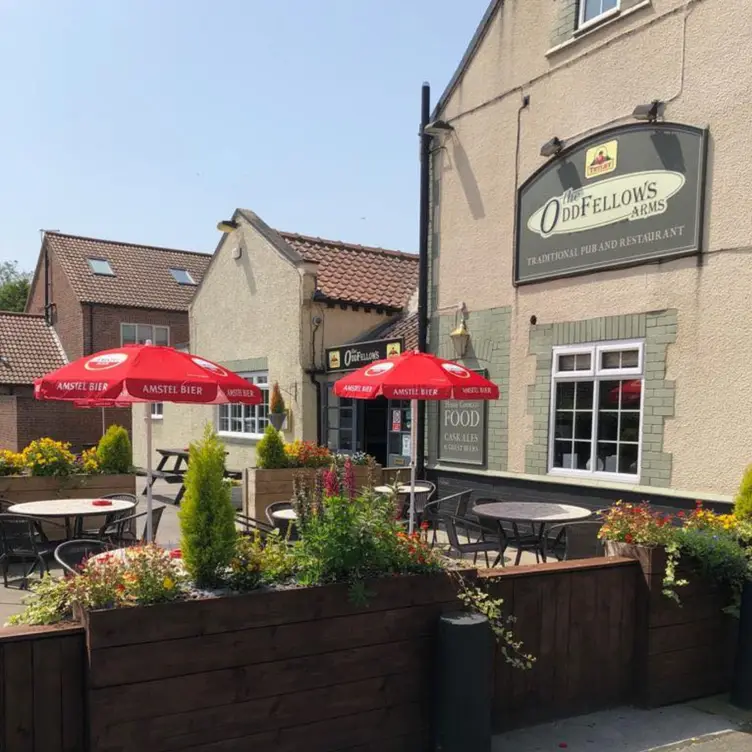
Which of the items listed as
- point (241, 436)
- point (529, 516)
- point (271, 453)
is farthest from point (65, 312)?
point (529, 516)

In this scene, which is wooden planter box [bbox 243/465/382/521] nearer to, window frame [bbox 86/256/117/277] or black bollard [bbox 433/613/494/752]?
black bollard [bbox 433/613/494/752]

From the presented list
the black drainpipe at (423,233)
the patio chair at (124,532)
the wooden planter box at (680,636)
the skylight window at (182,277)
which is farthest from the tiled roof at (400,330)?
the skylight window at (182,277)

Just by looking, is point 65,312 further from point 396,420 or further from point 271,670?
point 271,670

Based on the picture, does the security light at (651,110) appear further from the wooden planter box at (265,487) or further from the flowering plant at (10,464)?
the flowering plant at (10,464)

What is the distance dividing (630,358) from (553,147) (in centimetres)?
289

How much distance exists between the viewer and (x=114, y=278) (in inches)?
1005

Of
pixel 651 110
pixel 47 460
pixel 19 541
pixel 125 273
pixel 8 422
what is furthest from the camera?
pixel 125 273

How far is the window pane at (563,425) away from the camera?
8.50 meters

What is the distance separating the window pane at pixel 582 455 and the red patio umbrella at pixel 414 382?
2.03m

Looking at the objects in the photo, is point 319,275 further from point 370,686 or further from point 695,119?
point 370,686

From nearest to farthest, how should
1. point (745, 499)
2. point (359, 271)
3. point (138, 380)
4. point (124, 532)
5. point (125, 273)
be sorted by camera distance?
point (138, 380), point (745, 499), point (124, 532), point (359, 271), point (125, 273)

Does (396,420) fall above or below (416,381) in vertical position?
below

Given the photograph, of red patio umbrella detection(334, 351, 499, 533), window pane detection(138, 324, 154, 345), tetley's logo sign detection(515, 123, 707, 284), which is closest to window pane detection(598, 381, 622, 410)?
tetley's logo sign detection(515, 123, 707, 284)

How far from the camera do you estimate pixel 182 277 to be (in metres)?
27.9
